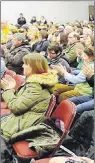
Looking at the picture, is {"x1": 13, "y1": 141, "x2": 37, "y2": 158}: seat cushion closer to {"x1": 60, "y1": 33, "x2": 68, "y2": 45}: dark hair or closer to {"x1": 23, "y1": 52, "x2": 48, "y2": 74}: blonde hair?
{"x1": 23, "y1": 52, "x2": 48, "y2": 74}: blonde hair

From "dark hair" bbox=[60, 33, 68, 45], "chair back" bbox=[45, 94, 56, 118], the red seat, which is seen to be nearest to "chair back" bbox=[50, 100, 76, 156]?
"chair back" bbox=[45, 94, 56, 118]

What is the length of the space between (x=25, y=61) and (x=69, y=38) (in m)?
2.48

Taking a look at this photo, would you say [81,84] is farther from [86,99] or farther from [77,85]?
[86,99]

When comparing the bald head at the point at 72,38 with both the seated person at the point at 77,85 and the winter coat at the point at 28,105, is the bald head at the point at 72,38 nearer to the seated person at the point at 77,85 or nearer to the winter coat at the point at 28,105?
the seated person at the point at 77,85

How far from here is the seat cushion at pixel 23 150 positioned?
193 centimetres

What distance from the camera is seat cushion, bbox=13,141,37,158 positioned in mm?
1930

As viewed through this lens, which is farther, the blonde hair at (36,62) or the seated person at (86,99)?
the seated person at (86,99)

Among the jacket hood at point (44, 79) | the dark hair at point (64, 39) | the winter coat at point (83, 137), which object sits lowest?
the winter coat at point (83, 137)

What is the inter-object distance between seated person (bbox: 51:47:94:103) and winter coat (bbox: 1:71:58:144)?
1.84 feet

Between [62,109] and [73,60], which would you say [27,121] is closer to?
[62,109]

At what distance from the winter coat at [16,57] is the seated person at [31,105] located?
5.08ft

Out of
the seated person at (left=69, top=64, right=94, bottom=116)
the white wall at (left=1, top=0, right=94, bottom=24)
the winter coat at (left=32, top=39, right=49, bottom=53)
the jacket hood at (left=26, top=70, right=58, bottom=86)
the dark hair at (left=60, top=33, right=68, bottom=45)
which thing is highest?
the white wall at (left=1, top=0, right=94, bottom=24)

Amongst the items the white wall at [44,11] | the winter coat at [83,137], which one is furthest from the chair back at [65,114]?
the white wall at [44,11]

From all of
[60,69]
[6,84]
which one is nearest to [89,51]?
[60,69]
